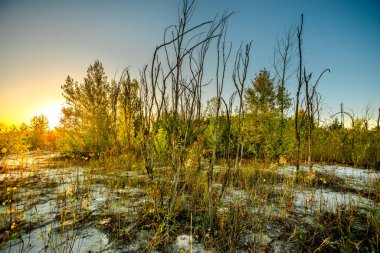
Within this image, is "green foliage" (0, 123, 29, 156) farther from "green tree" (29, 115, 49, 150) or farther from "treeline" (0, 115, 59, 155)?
"green tree" (29, 115, 49, 150)

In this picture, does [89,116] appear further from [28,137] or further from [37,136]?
[37,136]

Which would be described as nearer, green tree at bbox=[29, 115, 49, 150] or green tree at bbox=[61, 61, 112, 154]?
green tree at bbox=[61, 61, 112, 154]

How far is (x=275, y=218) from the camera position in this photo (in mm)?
2273

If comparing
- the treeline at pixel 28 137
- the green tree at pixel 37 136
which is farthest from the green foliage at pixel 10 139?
the green tree at pixel 37 136

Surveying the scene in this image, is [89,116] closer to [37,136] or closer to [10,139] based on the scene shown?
[10,139]

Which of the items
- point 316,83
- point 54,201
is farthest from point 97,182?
point 316,83

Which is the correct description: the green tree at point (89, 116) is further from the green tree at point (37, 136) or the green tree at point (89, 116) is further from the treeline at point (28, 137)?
the green tree at point (37, 136)

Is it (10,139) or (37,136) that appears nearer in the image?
(10,139)

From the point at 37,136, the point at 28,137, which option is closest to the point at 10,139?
the point at 28,137

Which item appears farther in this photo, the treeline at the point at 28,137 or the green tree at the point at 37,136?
the green tree at the point at 37,136

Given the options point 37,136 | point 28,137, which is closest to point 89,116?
point 28,137

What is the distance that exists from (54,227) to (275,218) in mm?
2494

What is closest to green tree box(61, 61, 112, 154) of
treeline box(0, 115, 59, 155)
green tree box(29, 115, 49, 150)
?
treeline box(0, 115, 59, 155)

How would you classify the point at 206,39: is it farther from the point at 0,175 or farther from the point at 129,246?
the point at 0,175
